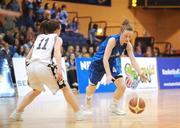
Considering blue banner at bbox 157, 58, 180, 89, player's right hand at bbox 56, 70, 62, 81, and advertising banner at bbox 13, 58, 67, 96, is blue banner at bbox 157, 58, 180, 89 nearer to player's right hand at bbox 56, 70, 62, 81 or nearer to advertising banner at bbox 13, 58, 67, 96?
advertising banner at bbox 13, 58, 67, 96

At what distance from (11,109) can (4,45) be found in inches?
204

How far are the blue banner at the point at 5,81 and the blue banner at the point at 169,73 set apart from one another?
543cm

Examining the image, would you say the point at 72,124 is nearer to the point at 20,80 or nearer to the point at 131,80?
the point at 20,80

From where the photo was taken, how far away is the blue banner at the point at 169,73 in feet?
50.5

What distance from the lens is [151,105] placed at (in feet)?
33.1

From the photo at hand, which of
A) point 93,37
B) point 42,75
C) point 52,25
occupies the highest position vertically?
point 52,25

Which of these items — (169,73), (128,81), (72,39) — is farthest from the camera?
(72,39)

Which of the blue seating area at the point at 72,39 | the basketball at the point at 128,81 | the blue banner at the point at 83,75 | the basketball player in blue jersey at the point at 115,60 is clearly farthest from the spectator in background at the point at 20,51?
the basketball player in blue jersey at the point at 115,60

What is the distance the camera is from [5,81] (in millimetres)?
12422

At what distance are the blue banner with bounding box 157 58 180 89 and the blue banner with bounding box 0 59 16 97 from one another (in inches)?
214

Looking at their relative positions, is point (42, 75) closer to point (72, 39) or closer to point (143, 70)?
point (143, 70)

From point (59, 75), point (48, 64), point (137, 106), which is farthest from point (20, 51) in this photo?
point (59, 75)

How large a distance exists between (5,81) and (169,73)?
6.03m

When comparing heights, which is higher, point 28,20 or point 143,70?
point 28,20
